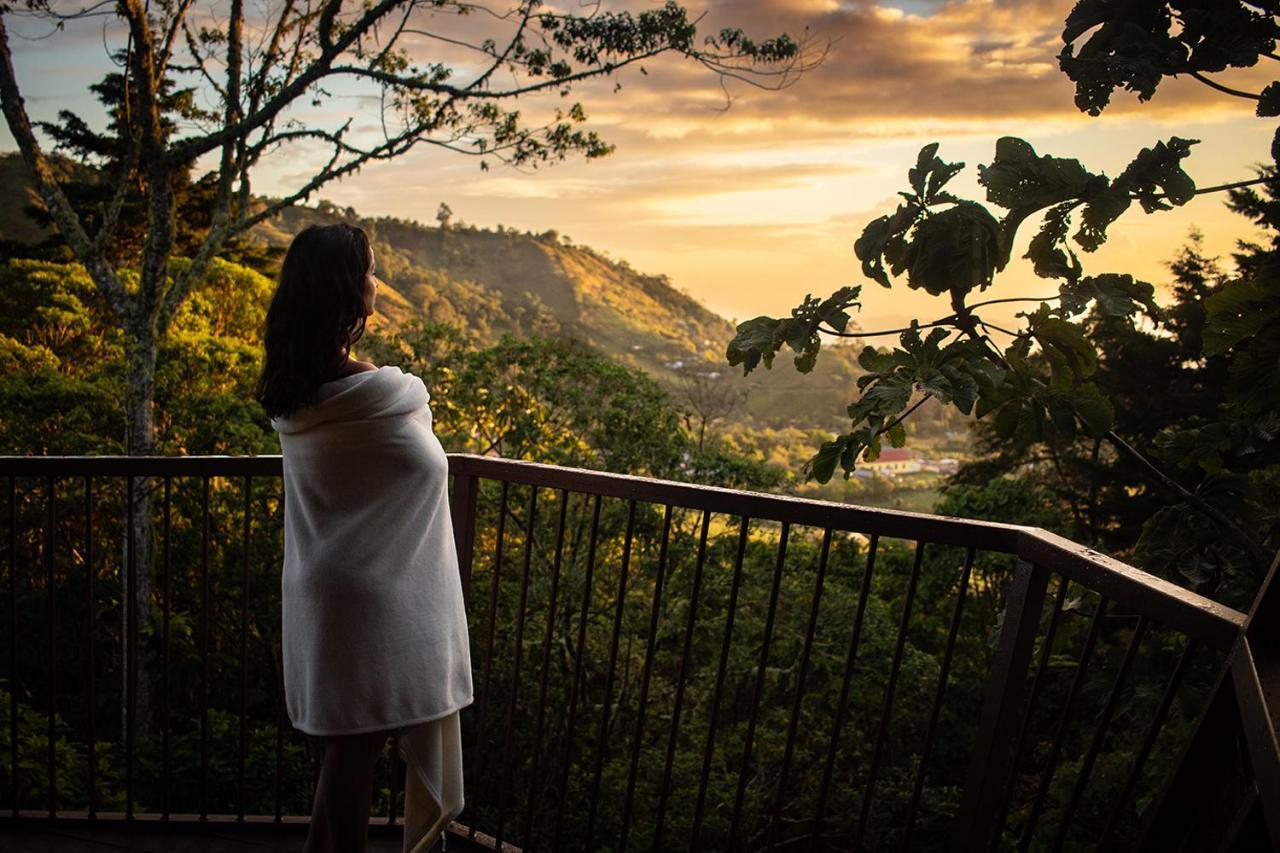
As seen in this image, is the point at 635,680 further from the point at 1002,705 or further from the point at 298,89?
the point at 1002,705

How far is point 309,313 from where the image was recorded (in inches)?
61.6

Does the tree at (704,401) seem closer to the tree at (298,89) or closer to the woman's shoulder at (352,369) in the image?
the tree at (298,89)

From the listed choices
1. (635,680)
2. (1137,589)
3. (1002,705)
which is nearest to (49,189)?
(635,680)

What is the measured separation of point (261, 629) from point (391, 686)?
7860mm

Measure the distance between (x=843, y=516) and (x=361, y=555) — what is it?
1.02 metres

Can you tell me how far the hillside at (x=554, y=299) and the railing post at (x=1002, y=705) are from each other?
9.68 meters

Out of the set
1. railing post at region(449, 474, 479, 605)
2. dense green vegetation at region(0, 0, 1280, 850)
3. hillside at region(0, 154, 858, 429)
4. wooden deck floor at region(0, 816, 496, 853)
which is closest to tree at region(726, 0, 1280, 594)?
dense green vegetation at region(0, 0, 1280, 850)

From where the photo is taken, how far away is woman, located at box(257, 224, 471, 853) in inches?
62.0

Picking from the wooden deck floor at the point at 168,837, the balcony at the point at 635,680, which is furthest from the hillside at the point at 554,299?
the wooden deck floor at the point at 168,837

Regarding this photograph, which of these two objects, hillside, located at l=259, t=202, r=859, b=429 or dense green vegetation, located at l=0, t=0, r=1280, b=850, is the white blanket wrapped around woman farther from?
hillside, located at l=259, t=202, r=859, b=429

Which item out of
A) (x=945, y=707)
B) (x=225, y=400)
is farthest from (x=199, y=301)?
(x=945, y=707)

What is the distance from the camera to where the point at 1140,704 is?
2059 mm

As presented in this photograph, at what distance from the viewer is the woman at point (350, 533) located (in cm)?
158

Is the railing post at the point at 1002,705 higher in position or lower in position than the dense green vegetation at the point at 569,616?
higher
